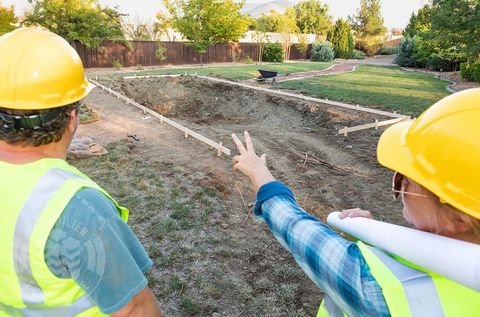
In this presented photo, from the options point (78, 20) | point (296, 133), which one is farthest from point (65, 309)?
point (78, 20)

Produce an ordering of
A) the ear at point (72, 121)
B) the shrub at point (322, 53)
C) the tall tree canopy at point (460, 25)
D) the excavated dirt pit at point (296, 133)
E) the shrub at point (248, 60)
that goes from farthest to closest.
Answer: the shrub at point (322, 53) → the shrub at point (248, 60) → the tall tree canopy at point (460, 25) → the excavated dirt pit at point (296, 133) → the ear at point (72, 121)

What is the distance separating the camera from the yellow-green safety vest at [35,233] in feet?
3.68

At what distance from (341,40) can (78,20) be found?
106ft

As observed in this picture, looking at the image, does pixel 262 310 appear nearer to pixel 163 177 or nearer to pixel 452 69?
pixel 163 177

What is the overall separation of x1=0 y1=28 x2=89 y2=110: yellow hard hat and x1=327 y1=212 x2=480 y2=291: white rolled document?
123cm

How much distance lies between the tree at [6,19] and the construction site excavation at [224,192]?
1300 centimetres

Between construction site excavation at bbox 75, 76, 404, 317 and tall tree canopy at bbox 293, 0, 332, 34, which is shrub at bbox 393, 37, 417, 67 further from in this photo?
construction site excavation at bbox 75, 76, 404, 317

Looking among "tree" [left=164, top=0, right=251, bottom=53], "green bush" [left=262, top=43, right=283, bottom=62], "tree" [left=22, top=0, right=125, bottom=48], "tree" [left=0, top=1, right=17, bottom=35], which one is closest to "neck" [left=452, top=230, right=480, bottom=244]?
"tree" [left=0, top=1, right=17, bottom=35]

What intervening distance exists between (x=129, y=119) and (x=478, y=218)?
10054mm

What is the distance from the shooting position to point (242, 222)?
192 inches

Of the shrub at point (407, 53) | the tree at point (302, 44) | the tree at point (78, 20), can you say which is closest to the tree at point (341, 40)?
the tree at point (302, 44)

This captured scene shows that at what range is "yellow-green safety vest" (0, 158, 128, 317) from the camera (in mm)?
1121

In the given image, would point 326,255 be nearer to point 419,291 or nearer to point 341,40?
point 419,291

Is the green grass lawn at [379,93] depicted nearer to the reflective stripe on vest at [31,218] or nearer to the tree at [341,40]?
the reflective stripe on vest at [31,218]
